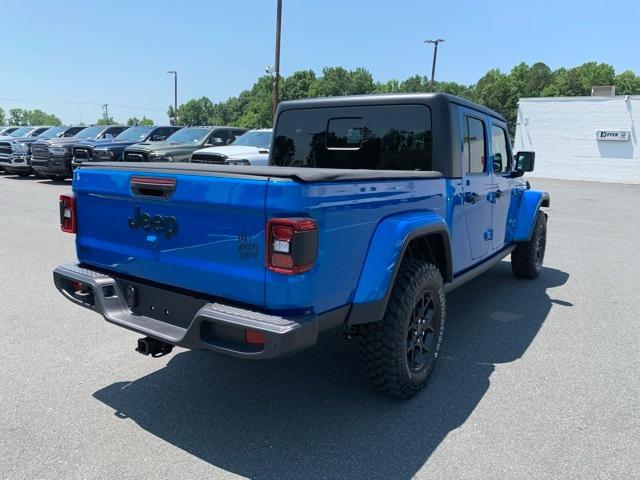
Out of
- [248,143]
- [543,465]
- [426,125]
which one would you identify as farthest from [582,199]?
[543,465]

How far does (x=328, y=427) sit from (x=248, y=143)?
11.4 metres

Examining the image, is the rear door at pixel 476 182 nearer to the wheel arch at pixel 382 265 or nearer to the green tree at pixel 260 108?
the wheel arch at pixel 382 265

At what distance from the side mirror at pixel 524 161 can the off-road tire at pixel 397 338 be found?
3.12 meters

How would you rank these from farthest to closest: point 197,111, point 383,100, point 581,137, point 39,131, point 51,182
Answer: point 197,111
point 581,137
point 39,131
point 51,182
point 383,100

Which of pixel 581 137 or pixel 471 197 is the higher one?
pixel 581 137

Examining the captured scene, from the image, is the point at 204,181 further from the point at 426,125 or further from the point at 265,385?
the point at 426,125

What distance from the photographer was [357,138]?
175 inches

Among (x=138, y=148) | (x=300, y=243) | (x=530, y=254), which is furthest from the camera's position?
(x=138, y=148)

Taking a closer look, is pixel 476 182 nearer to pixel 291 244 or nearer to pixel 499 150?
pixel 499 150

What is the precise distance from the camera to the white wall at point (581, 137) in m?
31.1

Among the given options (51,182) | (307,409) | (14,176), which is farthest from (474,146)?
(14,176)

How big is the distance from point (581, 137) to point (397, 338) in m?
34.6

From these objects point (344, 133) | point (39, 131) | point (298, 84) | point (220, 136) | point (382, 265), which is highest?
point (298, 84)

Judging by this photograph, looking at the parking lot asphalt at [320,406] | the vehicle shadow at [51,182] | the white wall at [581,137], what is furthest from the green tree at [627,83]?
the parking lot asphalt at [320,406]
